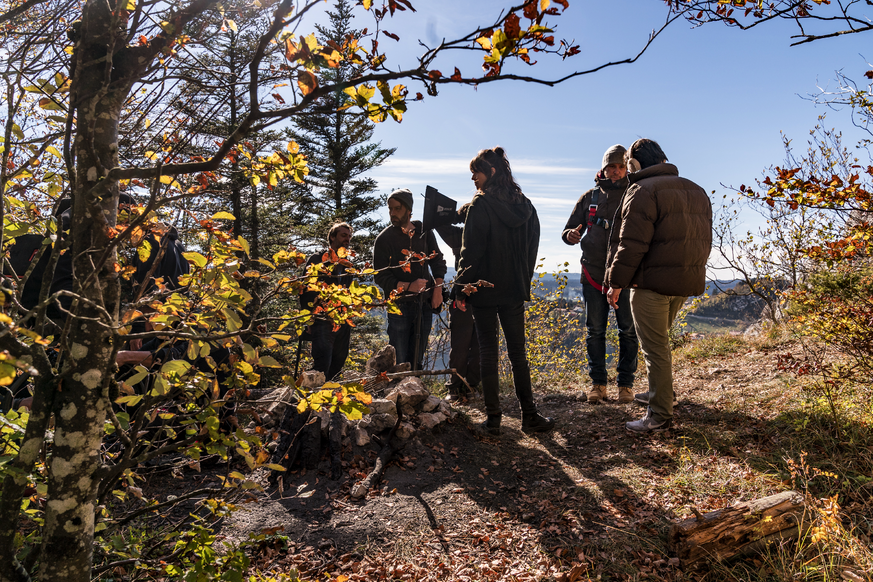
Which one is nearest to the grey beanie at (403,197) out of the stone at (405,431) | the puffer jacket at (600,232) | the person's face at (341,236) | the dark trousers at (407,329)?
the person's face at (341,236)

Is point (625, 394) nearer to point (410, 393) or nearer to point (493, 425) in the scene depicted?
point (493, 425)

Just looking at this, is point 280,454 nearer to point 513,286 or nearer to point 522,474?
point 522,474

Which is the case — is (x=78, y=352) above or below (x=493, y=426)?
above

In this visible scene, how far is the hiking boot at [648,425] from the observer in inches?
154

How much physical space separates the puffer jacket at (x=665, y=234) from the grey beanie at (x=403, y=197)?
6.93ft

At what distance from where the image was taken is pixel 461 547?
2756 mm

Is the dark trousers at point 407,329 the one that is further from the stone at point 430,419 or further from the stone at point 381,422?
the stone at point 381,422

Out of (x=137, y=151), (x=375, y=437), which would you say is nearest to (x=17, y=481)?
(x=137, y=151)

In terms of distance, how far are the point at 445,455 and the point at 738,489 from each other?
2.10 m

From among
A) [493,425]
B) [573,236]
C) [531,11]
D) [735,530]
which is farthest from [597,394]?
[531,11]

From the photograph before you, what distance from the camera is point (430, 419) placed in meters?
4.21

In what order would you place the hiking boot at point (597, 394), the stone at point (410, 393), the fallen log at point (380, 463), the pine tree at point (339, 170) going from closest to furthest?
the fallen log at point (380, 463) → the stone at point (410, 393) → the hiking boot at point (597, 394) → the pine tree at point (339, 170)

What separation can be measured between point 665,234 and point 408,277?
100 inches

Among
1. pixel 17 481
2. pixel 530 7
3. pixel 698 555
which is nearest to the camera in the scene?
A: pixel 530 7
